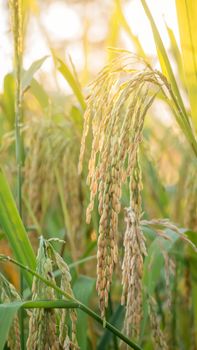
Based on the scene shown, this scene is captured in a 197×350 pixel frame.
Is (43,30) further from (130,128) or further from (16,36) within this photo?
(130,128)

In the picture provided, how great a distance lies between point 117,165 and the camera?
1.07 m

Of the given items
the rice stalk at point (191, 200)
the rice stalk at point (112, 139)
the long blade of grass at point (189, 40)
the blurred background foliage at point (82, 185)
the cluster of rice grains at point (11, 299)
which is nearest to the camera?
the rice stalk at point (112, 139)

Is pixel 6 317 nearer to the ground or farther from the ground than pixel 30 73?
nearer to the ground

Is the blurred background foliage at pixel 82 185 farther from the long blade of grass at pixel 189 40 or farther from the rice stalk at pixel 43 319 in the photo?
the rice stalk at pixel 43 319

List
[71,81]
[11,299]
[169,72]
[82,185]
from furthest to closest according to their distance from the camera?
[82,185]
[71,81]
[169,72]
[11,299]

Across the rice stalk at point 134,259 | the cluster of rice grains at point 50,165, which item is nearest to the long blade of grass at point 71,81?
the cluster of rice grains at point 50,165

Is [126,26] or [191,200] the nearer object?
[191,200]

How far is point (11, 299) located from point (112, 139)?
12.0 inches

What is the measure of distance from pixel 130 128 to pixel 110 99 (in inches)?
2.7

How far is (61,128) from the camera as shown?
1.84 meters

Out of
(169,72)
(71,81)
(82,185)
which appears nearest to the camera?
(169,72)

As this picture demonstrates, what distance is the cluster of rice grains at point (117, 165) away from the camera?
106cm

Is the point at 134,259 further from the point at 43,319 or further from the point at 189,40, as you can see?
the point at 189,40

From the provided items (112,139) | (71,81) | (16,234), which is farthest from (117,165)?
(71,81)
